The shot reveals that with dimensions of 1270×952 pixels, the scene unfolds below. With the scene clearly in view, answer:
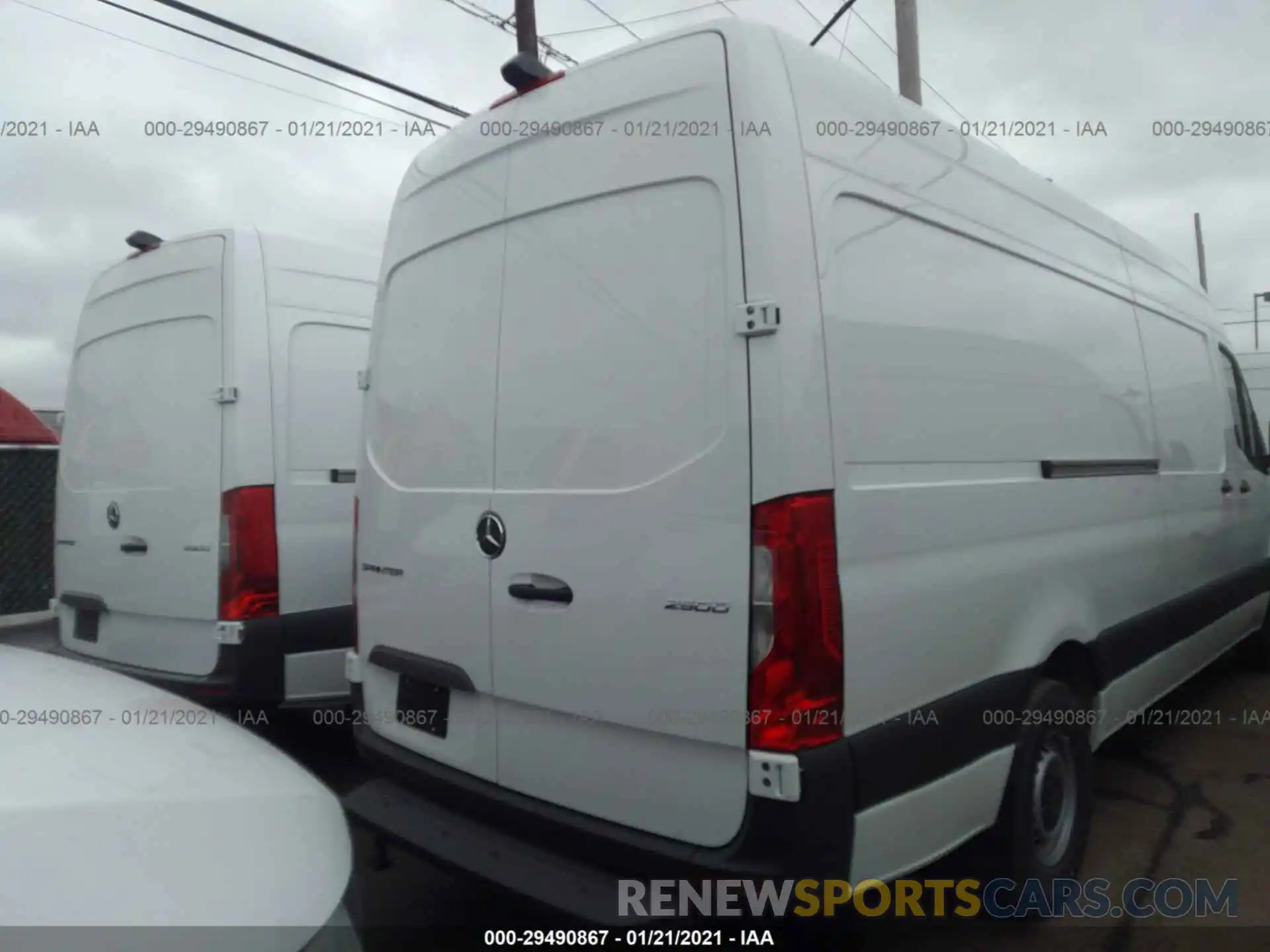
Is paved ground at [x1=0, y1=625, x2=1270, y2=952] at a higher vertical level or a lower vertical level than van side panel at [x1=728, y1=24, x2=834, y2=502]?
lower

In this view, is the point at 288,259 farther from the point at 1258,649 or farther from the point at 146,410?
the point at 1258,649

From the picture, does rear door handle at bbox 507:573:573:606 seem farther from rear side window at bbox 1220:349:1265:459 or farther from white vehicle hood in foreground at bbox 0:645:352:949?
rear side window at bbox 1220:349:1265:459

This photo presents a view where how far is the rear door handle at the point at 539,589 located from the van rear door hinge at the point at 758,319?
0.82 m

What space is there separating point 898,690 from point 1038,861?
1.25 metres

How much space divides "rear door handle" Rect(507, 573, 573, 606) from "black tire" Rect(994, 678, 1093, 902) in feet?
4.91

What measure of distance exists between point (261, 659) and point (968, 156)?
134 inches

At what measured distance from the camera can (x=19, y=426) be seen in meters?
9.67

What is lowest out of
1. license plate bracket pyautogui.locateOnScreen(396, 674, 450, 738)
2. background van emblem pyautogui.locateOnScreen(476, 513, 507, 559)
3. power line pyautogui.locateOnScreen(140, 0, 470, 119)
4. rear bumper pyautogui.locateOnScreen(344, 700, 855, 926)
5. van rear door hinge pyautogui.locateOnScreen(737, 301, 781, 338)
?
rear bumper pyautogui.locateOnScreen(344, 700, 855, 926)

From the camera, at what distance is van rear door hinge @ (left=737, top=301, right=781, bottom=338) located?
2229mm

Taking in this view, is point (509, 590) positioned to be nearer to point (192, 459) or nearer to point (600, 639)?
point (600, 639)

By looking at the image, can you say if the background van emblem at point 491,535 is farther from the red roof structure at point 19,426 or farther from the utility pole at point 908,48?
the utility pole at point 908,48

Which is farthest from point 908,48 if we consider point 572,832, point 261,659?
point 572,832

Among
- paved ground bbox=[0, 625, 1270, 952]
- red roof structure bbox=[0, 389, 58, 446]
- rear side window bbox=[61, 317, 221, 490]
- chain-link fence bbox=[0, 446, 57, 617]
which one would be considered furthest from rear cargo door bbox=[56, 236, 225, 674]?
red roof structure bbox=[0, 389, 58, 446]

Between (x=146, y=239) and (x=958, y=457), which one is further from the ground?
(x=146, y=239)
